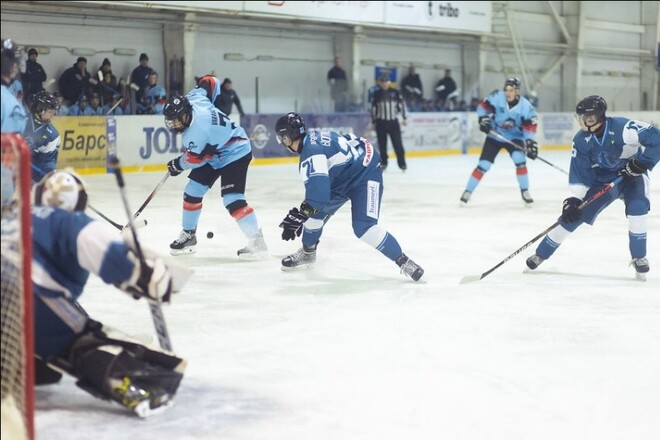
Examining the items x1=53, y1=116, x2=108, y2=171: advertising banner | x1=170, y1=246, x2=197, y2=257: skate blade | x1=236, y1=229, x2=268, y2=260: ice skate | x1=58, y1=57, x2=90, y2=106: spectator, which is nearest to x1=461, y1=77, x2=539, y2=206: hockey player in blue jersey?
x1=236, y1=229, x2=268, y2=260: ice skate

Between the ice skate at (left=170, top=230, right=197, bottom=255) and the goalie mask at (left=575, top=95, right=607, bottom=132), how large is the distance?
261 centimetres

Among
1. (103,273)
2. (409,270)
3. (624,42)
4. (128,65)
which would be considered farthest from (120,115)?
(624,42)

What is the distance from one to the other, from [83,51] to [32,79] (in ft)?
7.82

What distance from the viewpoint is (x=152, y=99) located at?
1410 centimetres

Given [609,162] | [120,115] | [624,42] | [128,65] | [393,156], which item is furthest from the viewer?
[624,42]

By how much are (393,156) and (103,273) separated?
1380 cm

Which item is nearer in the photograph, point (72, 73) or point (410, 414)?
point (410, 414)

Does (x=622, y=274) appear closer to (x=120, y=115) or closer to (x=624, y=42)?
(x=120, y=115)

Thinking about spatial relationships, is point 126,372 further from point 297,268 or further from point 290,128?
point 297,268

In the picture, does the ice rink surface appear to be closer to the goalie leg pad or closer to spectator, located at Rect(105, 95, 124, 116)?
the goalie leg pad

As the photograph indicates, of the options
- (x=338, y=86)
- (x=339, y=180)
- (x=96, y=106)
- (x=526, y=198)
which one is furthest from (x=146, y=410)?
(x=338, y=86)

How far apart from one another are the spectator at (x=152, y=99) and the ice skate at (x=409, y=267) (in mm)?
8961

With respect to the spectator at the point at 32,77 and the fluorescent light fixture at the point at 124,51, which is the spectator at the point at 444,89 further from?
the spectator at the point at 32,77

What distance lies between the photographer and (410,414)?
3.15 metres
